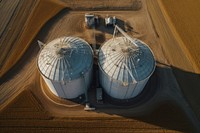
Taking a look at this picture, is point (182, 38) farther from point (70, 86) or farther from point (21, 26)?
point (21, 26)

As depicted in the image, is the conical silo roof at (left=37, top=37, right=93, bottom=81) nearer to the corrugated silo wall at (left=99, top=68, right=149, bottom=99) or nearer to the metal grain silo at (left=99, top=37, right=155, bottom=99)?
the metal grain silo at (left=99, top=37, right=155, bottom=99)

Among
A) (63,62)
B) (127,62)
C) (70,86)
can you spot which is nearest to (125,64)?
(127,62)

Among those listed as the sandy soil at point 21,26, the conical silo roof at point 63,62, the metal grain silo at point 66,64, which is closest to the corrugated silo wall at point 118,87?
the metal grain silo at point 66,64

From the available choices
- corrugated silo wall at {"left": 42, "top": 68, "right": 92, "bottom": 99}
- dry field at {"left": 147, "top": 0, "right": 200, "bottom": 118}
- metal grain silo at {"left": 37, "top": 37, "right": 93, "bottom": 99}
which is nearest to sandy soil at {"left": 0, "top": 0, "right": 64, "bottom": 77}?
metal grain silo at {"left": 37, "top": 37, "right": 93, "bottom": 99}

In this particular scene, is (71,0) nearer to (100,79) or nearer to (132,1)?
(132,1)

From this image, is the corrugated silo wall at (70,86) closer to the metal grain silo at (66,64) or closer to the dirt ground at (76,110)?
the metal grain silo at (66,64)

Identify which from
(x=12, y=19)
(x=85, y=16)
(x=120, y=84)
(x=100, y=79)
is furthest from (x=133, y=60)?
(x=12, y=19)
